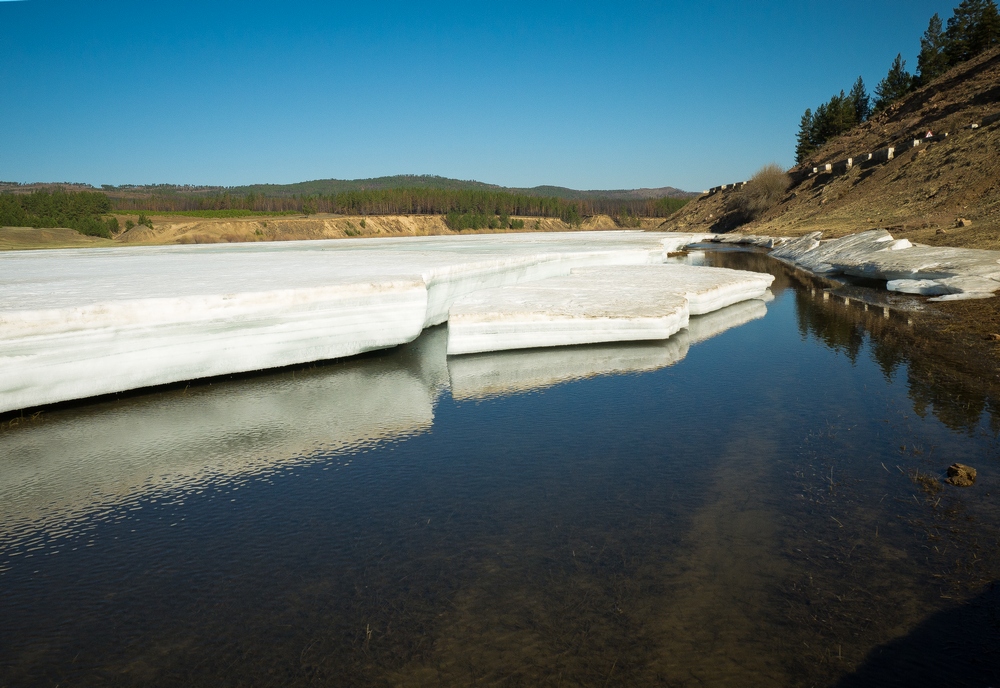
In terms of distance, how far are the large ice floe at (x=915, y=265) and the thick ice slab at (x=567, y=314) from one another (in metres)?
4.61

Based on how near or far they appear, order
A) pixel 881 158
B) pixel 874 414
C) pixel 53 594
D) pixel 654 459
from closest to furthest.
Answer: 1. pixel 53 594
2. pixel 654 459
3. pixel 874 414
4. pixel 881 158

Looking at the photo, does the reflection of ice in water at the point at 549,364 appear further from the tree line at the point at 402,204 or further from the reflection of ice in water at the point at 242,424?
the tree line at the point at 402,204

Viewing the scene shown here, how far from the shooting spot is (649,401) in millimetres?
6906

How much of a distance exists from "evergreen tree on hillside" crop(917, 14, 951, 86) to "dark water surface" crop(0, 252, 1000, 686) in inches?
2670

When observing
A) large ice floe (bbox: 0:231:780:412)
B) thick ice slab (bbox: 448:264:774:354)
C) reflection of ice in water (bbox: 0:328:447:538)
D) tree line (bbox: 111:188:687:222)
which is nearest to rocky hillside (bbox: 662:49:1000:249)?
thick ice slab (bbox: 448:264:774:354)

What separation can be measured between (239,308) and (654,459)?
5.20m

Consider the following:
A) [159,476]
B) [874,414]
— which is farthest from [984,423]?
[159,476]

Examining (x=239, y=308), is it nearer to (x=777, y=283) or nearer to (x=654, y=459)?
(x=654, y=459)

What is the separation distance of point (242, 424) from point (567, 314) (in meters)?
4.73

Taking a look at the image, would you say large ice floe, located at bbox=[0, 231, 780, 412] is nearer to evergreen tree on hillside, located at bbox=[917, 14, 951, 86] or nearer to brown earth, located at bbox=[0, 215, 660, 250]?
brown earth, located at bbox=[0, 215, 660, 250]

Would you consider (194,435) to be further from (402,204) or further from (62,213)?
(402,204)

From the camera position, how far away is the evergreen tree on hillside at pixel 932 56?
58.7m

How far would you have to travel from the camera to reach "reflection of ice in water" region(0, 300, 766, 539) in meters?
5.13

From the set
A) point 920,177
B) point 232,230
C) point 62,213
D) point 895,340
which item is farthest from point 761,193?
point 62,213
